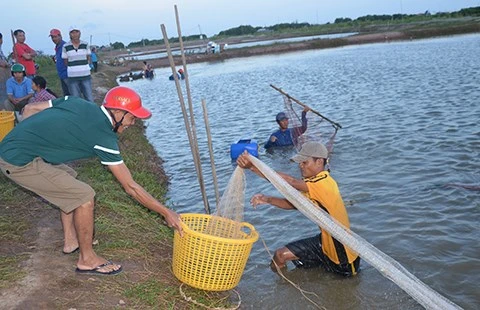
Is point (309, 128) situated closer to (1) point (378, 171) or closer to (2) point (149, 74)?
(1) point (378, 171)

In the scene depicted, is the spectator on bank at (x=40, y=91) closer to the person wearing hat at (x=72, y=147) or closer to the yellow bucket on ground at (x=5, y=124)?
the yellow bucket on ground at (x=5, y=124)

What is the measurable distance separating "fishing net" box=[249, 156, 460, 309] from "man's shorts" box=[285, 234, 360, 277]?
3.58 ft

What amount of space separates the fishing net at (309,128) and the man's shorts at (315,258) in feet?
15.1

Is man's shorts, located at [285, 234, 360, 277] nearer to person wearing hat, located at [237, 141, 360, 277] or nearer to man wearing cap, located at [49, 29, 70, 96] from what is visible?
person wearing hat, located at [237, 141, 360, 277]

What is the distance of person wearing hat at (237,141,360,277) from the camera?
4.39m

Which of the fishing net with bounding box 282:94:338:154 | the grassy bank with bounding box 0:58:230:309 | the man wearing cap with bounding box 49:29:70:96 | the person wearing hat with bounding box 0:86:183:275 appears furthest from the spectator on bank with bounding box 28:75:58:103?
the fishing net with bounding box 282:94:338:154

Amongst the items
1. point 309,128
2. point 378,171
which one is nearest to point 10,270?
point 378,171

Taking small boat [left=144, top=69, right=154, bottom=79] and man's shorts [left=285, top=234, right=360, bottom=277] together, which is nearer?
man's shorts [left=285, top=234, right=360, bottom=277]

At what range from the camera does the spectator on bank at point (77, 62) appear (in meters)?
8.40

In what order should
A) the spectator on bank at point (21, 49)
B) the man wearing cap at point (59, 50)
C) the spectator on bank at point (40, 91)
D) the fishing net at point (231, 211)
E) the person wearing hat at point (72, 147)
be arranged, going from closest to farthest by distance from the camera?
1. the person wearing hat at point (72, 147)
2. the fishing net at point (231, 211)
3. the spectator on bank at point (40, 91)
4. the man wearing cap at point (59, 50)
5. the spectator on bank at point (21, 49)

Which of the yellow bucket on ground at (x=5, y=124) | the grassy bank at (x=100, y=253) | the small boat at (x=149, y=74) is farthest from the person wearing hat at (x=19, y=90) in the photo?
the small boat at (x=149, y=74)

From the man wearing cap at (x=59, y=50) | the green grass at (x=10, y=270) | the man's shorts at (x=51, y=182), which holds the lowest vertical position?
the green grass at (x=10, y=270)

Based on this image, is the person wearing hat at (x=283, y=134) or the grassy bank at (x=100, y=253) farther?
the person wearing hat at (x=283, y=134)

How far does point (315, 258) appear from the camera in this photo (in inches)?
193
